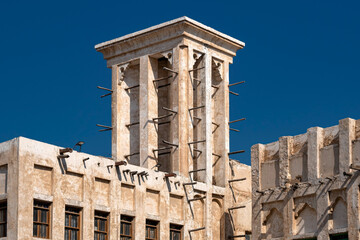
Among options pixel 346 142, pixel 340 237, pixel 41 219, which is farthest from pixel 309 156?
pixel 41 219

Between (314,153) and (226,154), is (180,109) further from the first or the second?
(314,153)

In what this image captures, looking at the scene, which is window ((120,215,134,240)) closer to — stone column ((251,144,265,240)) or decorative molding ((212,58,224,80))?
stone column ((251,144,265,240))

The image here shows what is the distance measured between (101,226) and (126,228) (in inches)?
58.8

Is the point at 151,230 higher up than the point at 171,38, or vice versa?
the point at 171,38

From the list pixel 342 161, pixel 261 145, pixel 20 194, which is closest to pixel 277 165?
pixel 261 145

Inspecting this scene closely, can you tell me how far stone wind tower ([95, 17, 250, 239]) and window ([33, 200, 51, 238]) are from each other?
8546 millimetres

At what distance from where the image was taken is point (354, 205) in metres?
38.3

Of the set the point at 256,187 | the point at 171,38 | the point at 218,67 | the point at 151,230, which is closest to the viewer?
the point at 151,230

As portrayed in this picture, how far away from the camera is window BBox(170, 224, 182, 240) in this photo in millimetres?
43469

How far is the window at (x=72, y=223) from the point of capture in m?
38.5

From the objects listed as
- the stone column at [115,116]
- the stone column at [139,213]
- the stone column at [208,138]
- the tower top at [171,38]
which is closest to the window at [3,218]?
the stone column at [139,213]

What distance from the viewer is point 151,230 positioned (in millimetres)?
42344

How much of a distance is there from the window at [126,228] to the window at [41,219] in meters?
4.21

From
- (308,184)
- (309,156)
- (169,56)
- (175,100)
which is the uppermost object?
(169,56)
